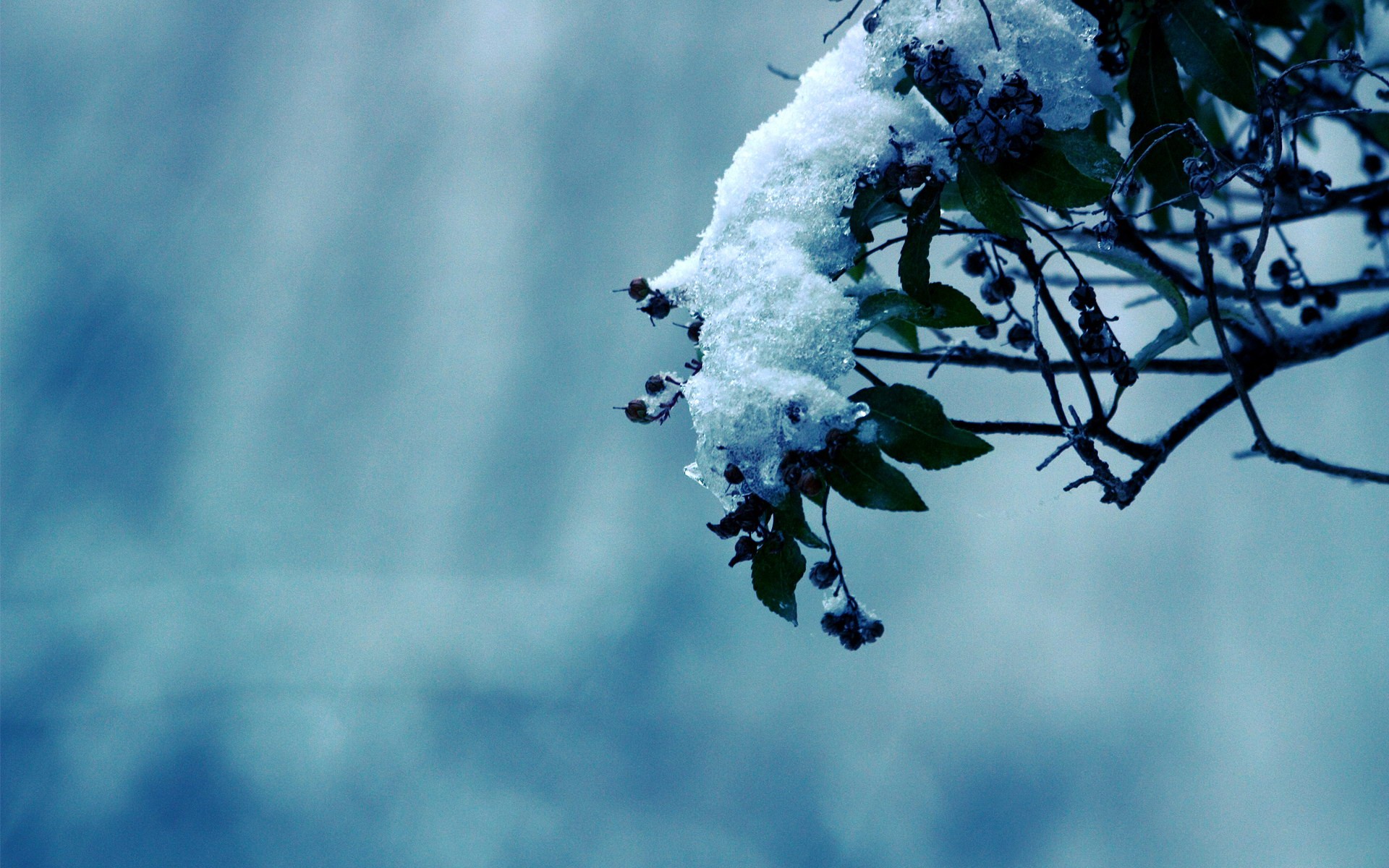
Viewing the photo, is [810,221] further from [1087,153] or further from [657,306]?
[1087,153]

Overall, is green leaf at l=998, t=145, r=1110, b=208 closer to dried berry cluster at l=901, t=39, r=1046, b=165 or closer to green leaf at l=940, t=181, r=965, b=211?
dried berry cluster at l=901, t=39, r=1046, b=165

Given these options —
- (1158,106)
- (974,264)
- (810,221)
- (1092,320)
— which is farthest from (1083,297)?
(974,264)

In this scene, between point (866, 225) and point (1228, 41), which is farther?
point (1228, 41)

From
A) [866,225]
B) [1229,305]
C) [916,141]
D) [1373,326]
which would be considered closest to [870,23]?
[916,141]

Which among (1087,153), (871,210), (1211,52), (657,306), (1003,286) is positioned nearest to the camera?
(1087,153)

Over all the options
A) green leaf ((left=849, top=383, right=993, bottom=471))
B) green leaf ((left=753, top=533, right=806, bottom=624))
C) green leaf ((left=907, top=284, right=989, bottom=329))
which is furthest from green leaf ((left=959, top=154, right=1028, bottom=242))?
green leaf ((left=753, top=533, right=806, bottom=624))

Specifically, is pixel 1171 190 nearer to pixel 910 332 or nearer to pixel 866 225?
pixel 910 332

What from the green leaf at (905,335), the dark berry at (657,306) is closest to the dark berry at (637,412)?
the dark berry at (657,306)
